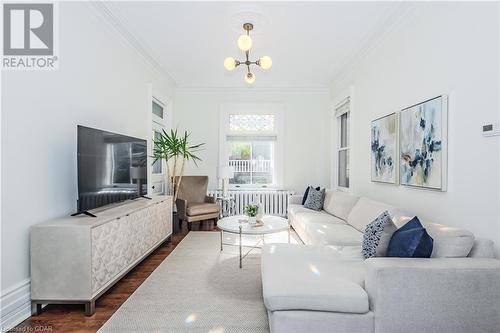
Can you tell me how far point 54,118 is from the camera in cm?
251

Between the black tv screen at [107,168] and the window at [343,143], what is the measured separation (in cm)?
359

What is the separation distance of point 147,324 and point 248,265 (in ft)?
4.71

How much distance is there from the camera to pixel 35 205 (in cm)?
231

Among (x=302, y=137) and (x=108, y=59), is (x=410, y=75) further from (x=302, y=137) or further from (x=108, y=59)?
(x=108, y=59)

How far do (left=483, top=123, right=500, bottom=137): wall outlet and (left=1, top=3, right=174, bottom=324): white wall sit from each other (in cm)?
352

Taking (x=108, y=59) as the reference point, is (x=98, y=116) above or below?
below

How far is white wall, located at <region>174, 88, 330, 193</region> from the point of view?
20.0ft

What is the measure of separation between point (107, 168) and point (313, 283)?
2.29m

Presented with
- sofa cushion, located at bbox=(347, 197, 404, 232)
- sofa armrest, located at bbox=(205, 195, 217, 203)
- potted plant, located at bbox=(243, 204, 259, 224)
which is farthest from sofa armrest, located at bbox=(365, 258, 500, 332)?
sofa armrest, located at bbox=(205, 195, 217, 203)

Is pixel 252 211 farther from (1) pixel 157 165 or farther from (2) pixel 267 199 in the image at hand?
(1) pixel 157 165

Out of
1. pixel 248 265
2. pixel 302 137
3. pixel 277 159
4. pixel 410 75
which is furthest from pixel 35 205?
pixel 302 137

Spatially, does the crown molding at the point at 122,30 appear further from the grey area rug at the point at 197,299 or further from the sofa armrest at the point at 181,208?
the grey area rug at the point at 197,299

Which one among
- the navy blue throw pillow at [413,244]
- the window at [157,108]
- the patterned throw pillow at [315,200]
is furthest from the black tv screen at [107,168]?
the patterned throw pillow at [315,200]

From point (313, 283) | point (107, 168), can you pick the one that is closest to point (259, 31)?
point (107, 168)
